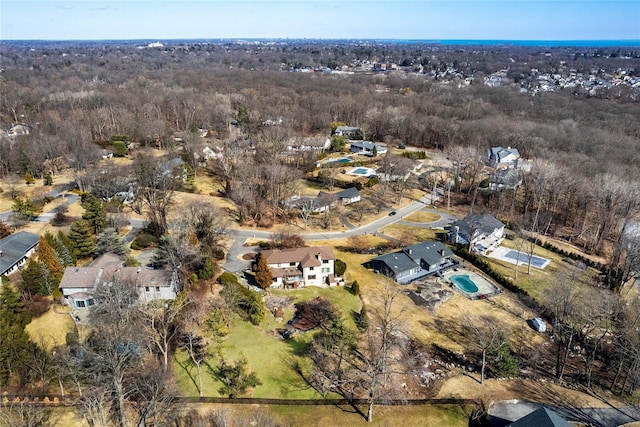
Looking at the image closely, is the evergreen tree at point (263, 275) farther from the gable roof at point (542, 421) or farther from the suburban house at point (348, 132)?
the suburban house at point (348, 132)

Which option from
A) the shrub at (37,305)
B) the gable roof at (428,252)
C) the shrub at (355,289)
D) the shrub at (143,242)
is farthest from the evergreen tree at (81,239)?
the gable roof at (428,252)

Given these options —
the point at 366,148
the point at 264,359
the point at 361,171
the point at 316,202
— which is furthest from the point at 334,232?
the point at 366,148

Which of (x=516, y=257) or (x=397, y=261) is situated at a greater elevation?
(x=397, y=261)

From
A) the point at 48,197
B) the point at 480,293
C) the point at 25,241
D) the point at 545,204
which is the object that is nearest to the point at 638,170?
the point at 545,204

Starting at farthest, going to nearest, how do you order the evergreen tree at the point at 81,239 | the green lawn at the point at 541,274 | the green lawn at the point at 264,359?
1. the evergreen tree at the point at 81,239
2. the green lawn at the point at 541,274
3. the green lawn at the point at 264,359

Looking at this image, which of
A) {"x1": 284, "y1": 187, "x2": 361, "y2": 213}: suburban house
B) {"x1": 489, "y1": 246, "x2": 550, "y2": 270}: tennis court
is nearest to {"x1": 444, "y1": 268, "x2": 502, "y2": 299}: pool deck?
{"x1": 489, "y1": 246, "x2": 550, "y2": 270}: tennis court

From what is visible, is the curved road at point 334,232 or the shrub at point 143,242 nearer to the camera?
the curved road at point 334,232

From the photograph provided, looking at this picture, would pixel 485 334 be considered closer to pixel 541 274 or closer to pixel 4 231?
pixel 541 274
